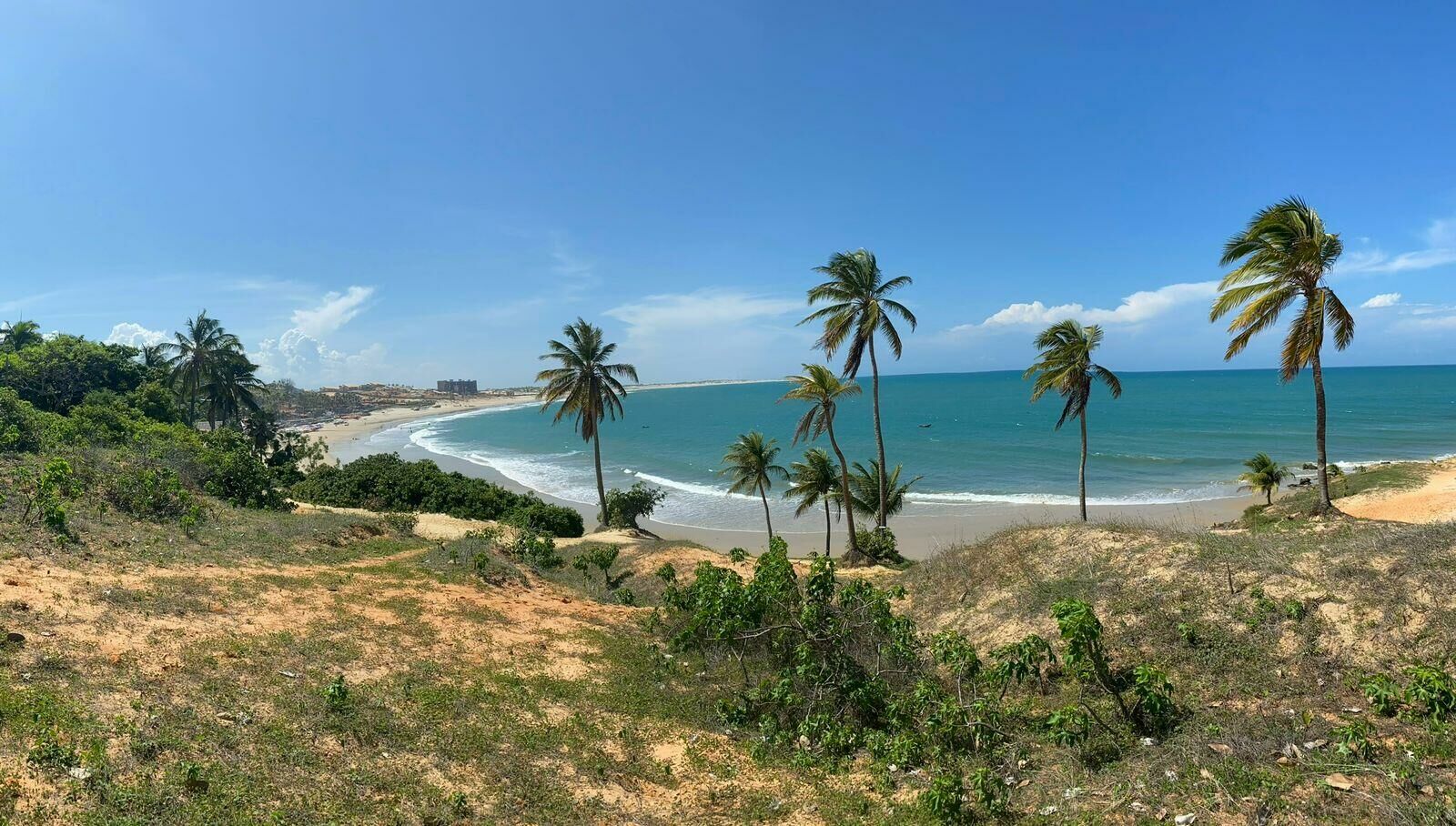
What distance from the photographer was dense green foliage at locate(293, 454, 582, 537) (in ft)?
98.7

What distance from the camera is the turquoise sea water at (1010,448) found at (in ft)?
137

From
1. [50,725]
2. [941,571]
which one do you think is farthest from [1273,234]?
[50,725]

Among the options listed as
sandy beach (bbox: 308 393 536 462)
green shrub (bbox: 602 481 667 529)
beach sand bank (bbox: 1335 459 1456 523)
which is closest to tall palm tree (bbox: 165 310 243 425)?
sandy beach (bbox: 308 393 536 462)

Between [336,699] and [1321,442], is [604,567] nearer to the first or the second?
[336,699]

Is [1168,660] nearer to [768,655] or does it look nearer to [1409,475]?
[768,655]

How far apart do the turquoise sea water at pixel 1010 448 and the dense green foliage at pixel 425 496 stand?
9676 mm

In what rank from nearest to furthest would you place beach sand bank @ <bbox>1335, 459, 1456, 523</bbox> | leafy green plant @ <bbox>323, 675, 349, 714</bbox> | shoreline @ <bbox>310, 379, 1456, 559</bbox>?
leafy green plant @ <bbox>323, 675, 349, 714</bbox> < beach sand bank @ <bbox>1335, 459, 1456, 523</bbox> < shoreline @ <bbox>310, 379, 1456, 559</bbox>

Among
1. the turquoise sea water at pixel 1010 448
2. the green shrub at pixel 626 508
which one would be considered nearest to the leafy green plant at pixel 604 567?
the green shrub at pixel 626 508

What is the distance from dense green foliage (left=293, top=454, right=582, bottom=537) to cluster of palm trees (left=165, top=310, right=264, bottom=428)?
14803 millimetres

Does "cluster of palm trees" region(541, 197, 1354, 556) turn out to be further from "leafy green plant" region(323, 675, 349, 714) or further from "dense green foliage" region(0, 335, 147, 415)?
"dense green foliage" region(0, 335, 147, 415)

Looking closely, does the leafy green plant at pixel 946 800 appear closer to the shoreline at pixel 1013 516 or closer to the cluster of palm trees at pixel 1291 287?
the cluster of palm trees at pixel 1291 287

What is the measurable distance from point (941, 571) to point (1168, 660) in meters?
5.41

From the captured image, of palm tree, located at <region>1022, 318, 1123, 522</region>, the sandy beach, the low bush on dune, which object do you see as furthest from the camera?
the sandy beach

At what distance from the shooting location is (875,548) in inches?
928
